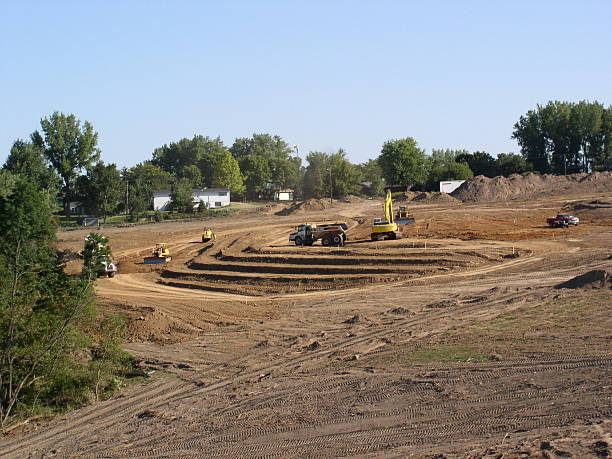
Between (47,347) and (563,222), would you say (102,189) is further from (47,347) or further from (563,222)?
(47,347)

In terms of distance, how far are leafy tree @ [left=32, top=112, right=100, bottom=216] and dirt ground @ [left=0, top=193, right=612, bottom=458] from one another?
183 ft

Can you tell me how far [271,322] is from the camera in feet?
97.3

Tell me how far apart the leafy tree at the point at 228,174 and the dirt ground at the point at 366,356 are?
8084cm

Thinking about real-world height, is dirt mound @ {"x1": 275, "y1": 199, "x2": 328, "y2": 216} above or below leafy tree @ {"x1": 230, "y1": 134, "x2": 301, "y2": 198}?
below

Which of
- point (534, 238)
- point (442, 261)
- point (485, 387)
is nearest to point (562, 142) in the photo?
point (534, 238)

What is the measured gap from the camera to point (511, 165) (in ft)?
367

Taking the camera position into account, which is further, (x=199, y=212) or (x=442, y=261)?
(x=199, y=212)

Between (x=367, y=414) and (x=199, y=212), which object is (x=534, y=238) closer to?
(x=367, y=414)

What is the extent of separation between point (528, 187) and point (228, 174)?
55529 mm

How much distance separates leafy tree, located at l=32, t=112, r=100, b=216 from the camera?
319 feet

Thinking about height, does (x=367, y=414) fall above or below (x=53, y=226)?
below

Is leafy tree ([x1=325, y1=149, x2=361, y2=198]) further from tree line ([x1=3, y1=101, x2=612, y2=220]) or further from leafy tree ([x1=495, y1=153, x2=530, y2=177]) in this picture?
leafy tree ([x1=495, y1=153, x2=530, y2=177])

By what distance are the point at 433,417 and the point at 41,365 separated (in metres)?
12.2

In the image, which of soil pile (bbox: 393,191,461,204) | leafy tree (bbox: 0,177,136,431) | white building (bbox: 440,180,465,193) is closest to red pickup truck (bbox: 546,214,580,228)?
soil pile (bbox: 393,191,461,204)
